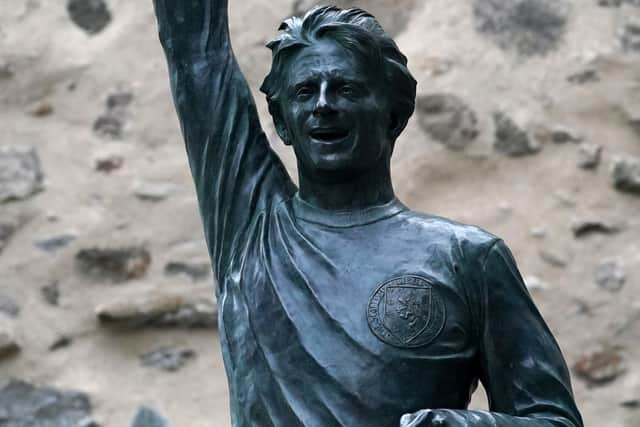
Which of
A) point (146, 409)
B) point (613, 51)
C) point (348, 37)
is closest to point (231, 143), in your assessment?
point (348, 37)

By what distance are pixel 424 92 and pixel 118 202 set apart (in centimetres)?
92

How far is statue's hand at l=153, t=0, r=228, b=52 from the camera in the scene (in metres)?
3.11

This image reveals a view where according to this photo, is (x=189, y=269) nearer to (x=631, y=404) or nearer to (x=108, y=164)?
(x=108, y=164)

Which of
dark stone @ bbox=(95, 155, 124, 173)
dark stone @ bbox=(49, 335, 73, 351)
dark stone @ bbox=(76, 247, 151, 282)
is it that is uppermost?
dark stone @ bbox=(95, 155, 124, 173)

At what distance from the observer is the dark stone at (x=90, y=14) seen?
5645 millimetres

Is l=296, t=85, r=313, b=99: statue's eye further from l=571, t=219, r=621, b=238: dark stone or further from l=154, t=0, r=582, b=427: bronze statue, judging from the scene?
l=571, t=219, r=621, b=238: dark stone

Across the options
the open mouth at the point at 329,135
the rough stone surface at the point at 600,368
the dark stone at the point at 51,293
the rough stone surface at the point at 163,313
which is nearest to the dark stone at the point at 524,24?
the rough stone surface at the point at 600,368

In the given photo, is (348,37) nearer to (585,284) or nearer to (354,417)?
(354,417)

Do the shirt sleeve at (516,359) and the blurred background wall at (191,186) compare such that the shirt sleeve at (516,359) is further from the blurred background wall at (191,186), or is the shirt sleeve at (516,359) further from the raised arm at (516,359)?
the blurred background wall at (191,186)

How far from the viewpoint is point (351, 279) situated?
284 cm

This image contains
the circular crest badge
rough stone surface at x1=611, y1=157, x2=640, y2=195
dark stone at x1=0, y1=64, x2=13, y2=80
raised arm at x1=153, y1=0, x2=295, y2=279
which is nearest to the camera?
the circular crest badge

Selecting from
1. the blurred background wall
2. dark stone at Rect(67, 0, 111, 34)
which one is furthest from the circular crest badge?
dark stone at Rect(67, 0, 111, 34)

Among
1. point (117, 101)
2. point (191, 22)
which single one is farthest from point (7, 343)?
point (191, 22)

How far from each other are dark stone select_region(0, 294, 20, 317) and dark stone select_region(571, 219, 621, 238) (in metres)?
1.55
